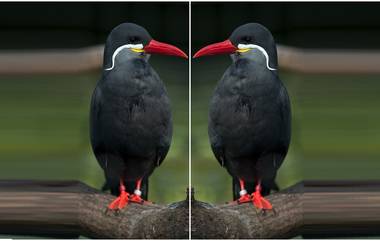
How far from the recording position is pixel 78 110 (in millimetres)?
5039

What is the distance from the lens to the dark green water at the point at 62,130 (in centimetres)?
493

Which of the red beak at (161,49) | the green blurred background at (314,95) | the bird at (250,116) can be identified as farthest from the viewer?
the green blurred background at (314,95)

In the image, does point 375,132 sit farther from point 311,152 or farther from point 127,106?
point 127,106

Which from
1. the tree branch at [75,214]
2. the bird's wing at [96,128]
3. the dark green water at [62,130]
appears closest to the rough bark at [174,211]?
the tree branch at [75,214]

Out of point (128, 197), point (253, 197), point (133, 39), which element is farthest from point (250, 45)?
point (128, 197)

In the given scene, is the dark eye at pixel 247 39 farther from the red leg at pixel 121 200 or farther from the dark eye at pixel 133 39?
the red leg at pixel 121 200

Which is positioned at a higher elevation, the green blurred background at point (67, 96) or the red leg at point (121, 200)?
the green blurred background at point (67, 96)

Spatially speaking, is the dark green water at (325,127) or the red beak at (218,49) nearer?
the red beak at (218,49)

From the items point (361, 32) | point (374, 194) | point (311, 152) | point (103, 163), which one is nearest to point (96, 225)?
point (103, 163)

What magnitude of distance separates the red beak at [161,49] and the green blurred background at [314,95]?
0.13m

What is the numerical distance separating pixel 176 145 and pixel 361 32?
1.58m

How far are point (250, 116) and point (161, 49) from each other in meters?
0.78

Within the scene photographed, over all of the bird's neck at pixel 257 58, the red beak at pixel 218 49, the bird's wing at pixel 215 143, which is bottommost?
the bird's wing at pixel 215 143

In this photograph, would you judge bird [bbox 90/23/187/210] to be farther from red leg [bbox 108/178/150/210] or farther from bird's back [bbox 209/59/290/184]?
bird's back [bbox 209/59/290/184]
